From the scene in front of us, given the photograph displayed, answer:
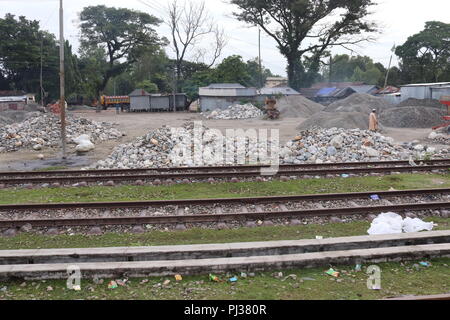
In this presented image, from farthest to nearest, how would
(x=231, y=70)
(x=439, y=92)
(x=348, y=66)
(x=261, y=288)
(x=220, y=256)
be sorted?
(x=348, y=66), (x=231, y=70), (x=439, y=92), (x=220, y=256), (x=261, y=288)

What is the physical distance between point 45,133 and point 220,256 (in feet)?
57.0

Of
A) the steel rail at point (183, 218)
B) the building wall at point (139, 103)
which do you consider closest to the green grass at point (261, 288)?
the steel rail at point (183, 218)

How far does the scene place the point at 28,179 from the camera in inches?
477

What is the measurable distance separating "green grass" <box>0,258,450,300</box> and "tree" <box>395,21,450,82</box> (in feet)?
190

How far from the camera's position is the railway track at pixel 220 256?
5891 millimetres

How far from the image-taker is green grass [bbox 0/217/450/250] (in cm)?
760

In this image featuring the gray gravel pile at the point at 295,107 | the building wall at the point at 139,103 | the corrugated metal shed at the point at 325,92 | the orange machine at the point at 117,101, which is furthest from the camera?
the corrugated metal shed at the point at 325,92

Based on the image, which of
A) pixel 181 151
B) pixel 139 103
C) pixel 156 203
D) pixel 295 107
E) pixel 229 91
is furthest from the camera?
pixel 139 103

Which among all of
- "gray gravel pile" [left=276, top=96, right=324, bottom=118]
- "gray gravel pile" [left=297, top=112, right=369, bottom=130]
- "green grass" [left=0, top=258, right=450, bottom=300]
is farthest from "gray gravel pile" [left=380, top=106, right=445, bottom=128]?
"green grass" [left=0, top=258, right=450, bottom=300]

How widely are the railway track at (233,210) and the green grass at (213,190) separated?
903 mm

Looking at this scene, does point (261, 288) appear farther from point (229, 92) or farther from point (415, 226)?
point (229, 92)

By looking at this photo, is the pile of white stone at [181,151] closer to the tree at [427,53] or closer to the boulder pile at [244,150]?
the boulder pile at [244,150]

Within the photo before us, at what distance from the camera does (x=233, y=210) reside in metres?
9.28

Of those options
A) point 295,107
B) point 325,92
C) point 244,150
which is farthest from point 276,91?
point 244,150
